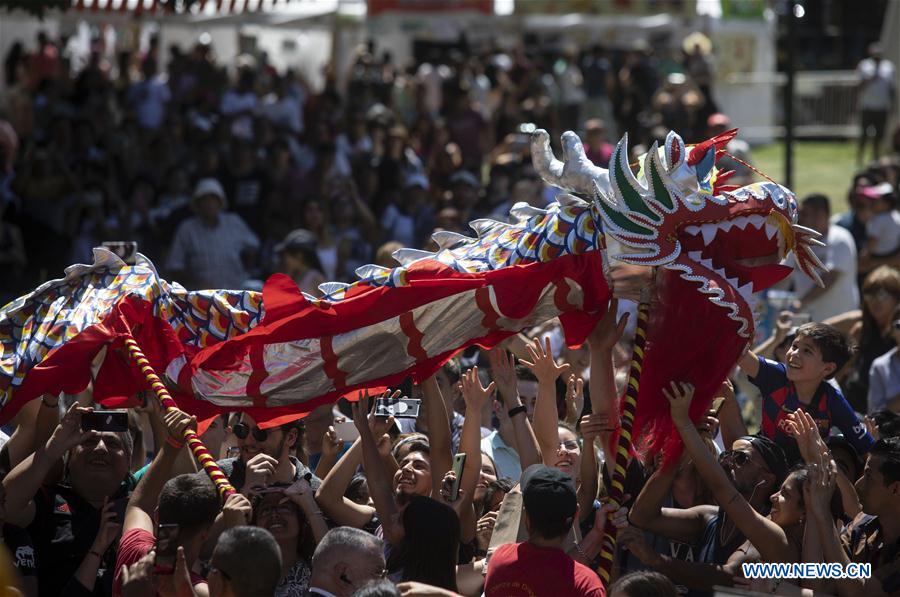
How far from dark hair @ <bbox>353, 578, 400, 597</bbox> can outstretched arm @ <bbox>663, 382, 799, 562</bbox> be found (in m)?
1.42

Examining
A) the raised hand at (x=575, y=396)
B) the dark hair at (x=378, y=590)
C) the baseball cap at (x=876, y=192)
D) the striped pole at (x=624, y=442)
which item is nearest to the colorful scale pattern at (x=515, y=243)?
the striped pole at (x=624, y=442)

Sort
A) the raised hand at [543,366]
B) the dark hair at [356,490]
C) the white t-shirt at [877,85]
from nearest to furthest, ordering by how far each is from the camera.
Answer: the raised hand at [543,366] → the dark hair at [356,490] → the white t-shirt at [877,85]

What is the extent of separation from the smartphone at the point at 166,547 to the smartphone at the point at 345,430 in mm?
1541

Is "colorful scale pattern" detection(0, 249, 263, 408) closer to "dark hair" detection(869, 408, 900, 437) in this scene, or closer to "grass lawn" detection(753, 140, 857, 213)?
"dark hair" detection(869, 408, 900, 437)

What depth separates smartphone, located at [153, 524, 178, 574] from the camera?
4414 millimetres

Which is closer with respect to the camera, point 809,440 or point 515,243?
point 809,440

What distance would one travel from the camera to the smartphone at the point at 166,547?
14.5 feet

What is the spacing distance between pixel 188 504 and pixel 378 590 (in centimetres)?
92

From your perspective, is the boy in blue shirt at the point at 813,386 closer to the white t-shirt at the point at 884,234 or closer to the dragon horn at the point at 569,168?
the dragon horn at the point at 569,168

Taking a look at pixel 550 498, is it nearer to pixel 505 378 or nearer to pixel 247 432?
pixel 505 378

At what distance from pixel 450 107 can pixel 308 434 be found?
12.5 metres

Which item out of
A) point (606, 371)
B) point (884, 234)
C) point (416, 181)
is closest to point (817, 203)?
point (884, 234)

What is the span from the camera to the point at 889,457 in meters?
4.97

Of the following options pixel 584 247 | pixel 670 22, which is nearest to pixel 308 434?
pixel 584 247
